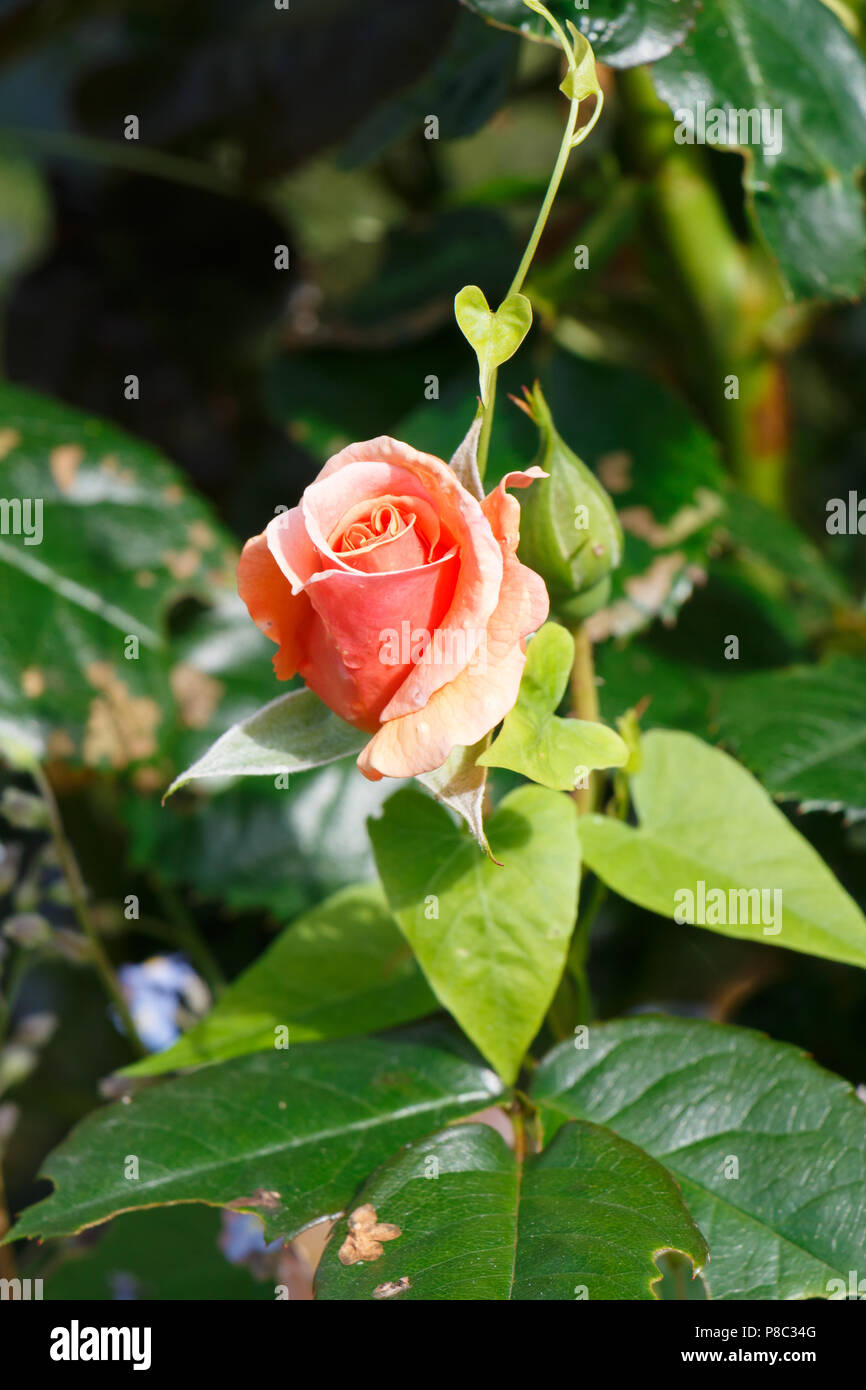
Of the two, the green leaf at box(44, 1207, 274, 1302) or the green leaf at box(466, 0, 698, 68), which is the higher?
the green leaf at box(466, 0, 698, 68)

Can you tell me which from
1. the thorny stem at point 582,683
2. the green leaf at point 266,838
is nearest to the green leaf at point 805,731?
the thorny stem at point 582,683

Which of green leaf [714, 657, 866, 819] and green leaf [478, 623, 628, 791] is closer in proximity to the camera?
green leaf [478, 623, 628, 791]

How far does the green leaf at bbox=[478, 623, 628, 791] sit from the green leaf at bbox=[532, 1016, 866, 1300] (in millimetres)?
151

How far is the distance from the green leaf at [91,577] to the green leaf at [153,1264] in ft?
0.89

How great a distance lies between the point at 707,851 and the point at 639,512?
0.27 m

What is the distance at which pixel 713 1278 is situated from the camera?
0.39 metres

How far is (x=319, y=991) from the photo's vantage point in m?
0.51

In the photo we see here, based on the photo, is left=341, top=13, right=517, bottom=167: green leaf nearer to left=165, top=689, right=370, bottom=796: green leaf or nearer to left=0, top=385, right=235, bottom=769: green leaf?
left=0, top=385, right=235, bottom=769: green leaf

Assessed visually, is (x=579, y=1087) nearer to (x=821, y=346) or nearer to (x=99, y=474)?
(x=99, y=474)

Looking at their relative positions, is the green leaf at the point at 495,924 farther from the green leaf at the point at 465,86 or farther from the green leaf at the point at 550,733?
the green leaf at the point at 465,86

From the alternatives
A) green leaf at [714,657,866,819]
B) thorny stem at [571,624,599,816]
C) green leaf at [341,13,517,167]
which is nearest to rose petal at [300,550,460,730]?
thorny stem at [571,624,599,816]

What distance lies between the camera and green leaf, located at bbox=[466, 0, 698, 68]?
0.49 m

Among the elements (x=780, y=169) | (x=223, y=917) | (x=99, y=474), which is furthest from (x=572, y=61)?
(x=223, y=917)

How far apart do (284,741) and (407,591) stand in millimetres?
78
